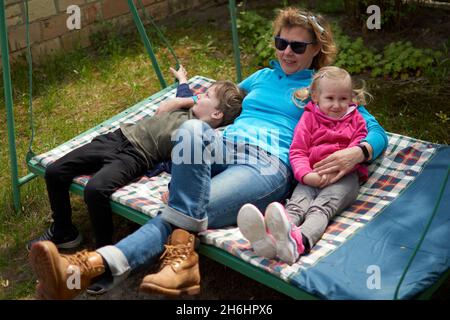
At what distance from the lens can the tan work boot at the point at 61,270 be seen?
2.58 m

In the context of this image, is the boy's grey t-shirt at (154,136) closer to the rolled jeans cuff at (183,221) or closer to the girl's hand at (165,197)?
the girl's hand at (165,197)

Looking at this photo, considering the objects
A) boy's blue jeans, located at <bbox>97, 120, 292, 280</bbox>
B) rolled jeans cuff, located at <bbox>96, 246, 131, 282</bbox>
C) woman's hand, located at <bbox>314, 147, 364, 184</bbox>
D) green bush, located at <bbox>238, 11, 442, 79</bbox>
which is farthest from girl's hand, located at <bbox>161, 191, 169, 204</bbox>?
green bush, located at <bbox>238, 11, 442, 79</bbox>

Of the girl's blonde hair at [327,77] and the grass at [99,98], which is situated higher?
the girl's blonde hair at [327,77]

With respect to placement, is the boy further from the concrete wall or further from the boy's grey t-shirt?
the concrete wall

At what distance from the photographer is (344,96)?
3.26 metres

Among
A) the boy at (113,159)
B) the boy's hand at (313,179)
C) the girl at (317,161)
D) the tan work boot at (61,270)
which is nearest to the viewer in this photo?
the tan work boot at (61,270)

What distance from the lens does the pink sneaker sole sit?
2.69 meters

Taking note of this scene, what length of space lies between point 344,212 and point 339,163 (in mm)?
250

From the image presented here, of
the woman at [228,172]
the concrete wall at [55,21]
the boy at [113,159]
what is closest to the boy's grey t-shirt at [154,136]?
the boy at [113,159]

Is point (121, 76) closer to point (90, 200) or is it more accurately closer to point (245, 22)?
point (245, 22)

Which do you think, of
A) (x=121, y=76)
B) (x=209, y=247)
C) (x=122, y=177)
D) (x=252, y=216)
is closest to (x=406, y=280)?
(x=252, y=216)

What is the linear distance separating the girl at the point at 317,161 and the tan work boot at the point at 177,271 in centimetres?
25

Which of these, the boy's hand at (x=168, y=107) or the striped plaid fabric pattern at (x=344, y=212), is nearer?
the striped plaid fabric pattern at (x=344, y=212)

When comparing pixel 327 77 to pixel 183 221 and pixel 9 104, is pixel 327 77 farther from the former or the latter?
pixel 9 104
